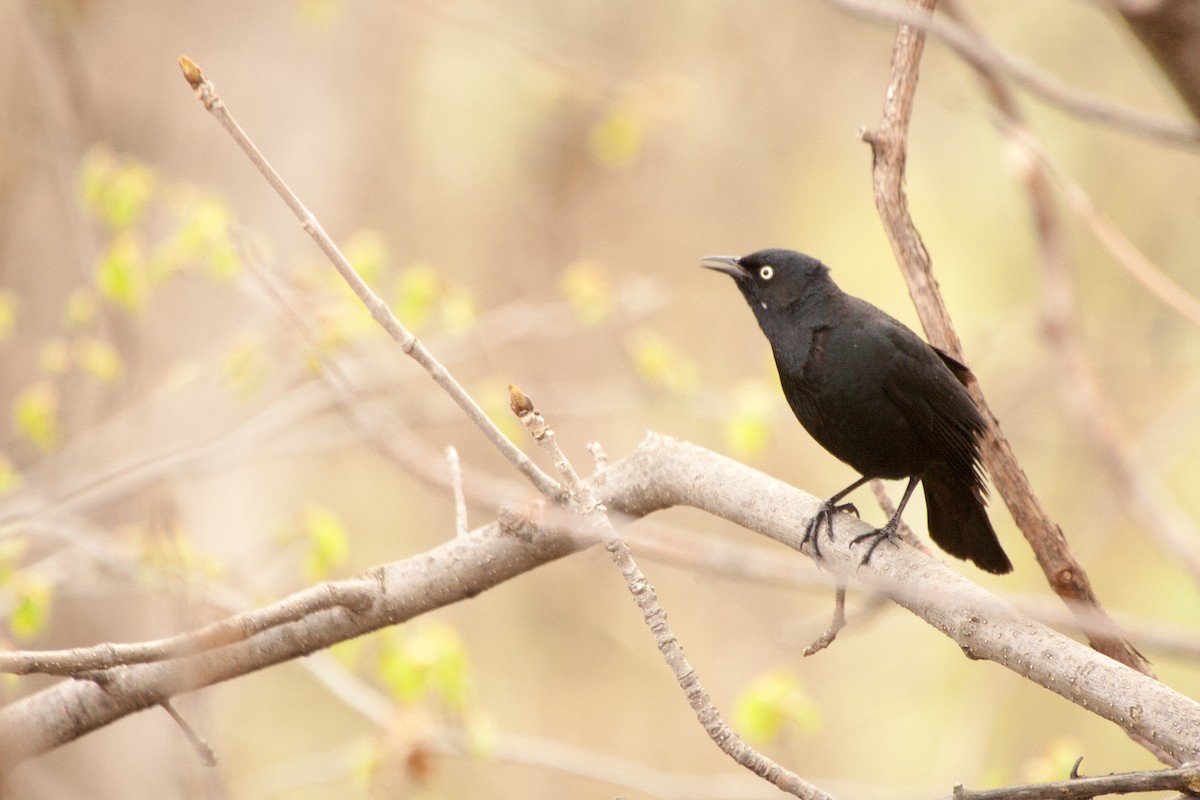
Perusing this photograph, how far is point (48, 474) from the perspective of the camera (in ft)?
17.1

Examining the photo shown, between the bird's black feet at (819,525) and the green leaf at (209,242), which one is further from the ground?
the green leaf at (209,242)

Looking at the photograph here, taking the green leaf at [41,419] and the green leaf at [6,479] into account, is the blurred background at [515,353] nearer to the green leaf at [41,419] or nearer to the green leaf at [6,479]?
the green leaf at [41,419]

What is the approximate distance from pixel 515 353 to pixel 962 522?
7.98 metres

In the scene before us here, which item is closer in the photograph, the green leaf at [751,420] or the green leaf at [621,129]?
the green leaf at [751,420]

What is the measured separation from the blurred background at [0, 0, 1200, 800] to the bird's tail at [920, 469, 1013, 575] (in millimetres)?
536

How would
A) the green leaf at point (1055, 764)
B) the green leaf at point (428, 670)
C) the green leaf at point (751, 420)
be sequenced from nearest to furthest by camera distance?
1. the green leaf at point (1055, 764)
2. the green leaf at point (428, 670)
3. the green leaf at point (751, 420)

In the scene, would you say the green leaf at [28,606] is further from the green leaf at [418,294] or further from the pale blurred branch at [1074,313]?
the pale blurred branch at [1074,313]

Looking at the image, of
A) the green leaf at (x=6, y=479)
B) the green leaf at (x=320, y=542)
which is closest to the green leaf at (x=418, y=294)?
the green leaf at (x=320, y=542)

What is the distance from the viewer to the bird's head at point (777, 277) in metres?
3.99

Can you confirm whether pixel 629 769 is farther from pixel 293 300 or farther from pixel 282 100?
pixel 282 100

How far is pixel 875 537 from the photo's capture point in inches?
121

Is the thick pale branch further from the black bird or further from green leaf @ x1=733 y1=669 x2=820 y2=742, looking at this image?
green leaf @ x1=733 y1=669 x2=820 y2=742

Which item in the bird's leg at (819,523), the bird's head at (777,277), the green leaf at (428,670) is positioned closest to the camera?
the bird's leg at (819,523)

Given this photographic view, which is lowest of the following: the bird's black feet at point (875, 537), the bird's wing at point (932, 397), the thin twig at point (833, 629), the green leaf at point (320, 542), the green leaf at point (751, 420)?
the thin twig at point (833, 629)
